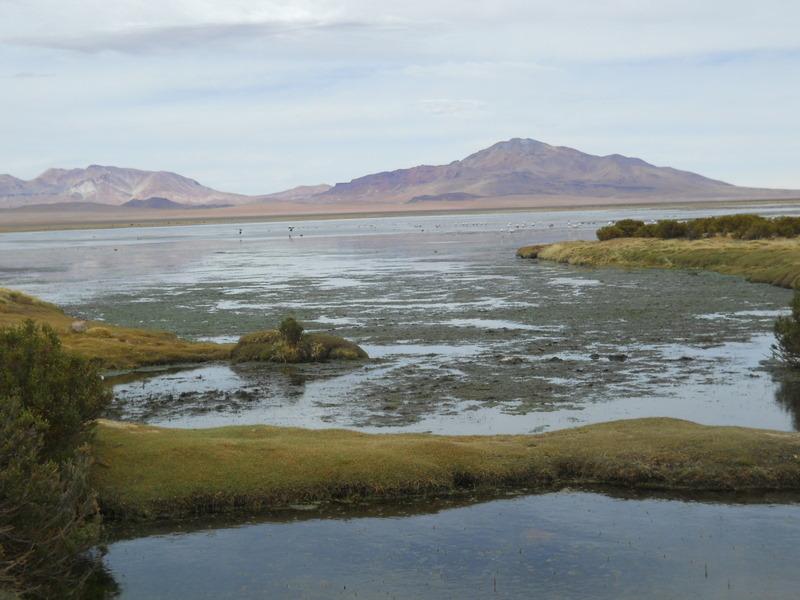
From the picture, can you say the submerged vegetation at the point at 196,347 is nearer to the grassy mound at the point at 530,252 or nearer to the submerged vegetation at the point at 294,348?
the submerged vegetation at the point at 294,348

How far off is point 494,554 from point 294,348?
904 inches

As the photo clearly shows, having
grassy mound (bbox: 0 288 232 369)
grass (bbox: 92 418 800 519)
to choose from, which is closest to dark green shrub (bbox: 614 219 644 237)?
grassy mound (bbox: 0 288 232 369)

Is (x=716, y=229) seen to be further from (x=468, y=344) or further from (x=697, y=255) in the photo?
(x=468, y=344)

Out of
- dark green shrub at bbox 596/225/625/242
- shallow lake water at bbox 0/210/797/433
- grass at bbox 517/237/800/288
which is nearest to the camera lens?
shallow lake water at bbox 0/210/797/433

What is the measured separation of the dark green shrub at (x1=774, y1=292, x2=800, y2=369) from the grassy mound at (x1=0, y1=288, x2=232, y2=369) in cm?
2301

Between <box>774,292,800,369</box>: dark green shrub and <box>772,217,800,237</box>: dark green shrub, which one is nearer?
<box>774,292,800,369</box>: dark green shrub

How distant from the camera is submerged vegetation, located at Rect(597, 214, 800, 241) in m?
94.1

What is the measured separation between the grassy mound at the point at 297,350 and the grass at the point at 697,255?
34174 mm

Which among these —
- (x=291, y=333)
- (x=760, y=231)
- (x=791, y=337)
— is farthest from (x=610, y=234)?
(x=791, y=337)

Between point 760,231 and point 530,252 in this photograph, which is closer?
point 760,231

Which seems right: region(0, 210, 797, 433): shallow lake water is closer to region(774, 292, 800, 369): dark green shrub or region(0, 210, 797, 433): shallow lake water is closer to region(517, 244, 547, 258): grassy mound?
region(774, 292, 800, 369): dark green shrub

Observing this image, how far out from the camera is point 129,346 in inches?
1719

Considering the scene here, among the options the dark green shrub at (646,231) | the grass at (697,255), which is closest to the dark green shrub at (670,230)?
the dark green shrub at (646,231)

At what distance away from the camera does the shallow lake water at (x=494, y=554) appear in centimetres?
1773
